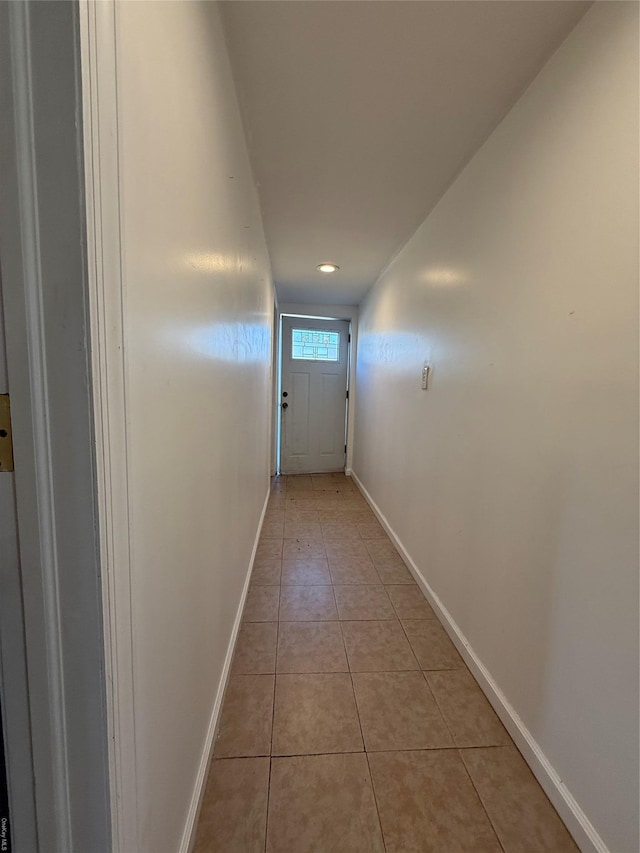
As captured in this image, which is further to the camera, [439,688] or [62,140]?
[439,688]

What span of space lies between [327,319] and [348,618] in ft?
12.1

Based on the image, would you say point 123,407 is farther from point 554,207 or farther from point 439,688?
point 439,688

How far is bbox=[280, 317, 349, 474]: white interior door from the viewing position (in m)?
4.61

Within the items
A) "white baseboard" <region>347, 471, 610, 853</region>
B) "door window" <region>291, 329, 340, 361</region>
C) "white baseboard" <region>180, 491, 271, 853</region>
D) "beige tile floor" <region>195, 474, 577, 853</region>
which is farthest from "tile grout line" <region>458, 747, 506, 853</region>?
"door window" <region>291, 329, 340, 361</region>

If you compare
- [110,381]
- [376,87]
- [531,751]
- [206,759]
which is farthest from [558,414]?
[206,759]

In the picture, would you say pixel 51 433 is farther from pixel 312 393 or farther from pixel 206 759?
pixel 312 393

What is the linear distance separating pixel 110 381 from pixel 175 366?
0.88ft

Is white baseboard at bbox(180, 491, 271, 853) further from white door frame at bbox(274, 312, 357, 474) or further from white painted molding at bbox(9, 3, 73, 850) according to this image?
white door frame at bbox(274, 312, 357, 474)

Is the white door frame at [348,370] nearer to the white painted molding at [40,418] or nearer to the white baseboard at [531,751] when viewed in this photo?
the white baseboard at [531,751]

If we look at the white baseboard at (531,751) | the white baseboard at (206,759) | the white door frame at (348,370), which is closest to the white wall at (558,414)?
the white baseboard at (531,751)

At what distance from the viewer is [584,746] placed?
98 centimetres

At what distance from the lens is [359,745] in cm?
122

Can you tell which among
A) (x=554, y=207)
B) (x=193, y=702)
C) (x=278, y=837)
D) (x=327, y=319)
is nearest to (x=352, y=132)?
(x=554, y=207)

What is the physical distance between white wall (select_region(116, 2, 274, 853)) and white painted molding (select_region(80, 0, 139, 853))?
0.09ft
